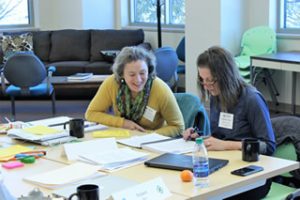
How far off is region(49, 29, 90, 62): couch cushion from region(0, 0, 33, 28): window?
108 cm

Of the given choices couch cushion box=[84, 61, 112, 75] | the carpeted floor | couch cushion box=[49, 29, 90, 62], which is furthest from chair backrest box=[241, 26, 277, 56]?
couch cushion box=[49, 29, 90, 62]

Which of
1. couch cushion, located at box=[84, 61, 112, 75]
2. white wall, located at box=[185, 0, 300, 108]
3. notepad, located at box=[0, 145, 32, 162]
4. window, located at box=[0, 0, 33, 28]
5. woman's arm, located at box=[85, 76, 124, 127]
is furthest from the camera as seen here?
window, located at box=[0, 0, 33, 28]

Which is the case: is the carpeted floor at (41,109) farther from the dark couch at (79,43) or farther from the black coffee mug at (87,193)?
the black coffee mug at (87,193)

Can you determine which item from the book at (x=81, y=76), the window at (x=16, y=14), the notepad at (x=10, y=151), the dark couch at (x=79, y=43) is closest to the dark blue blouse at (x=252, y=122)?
the notepad at (x=10, y=151)

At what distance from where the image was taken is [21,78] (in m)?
6.68

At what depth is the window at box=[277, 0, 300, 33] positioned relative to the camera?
6.94m

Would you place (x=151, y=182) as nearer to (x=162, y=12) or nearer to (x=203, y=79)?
(x=203, y=79)

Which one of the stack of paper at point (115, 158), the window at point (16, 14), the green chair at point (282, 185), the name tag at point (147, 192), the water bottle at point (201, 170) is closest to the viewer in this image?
the name tag at point (147, 192)

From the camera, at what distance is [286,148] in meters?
2.88

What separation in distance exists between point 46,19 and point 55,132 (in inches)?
258

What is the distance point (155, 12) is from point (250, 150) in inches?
266

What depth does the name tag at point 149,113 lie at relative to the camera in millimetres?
3570

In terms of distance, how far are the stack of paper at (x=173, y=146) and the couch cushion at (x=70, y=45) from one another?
591 cm

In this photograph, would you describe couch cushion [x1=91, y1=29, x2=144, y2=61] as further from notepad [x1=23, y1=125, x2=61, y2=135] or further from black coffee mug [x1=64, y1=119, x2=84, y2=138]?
black coffee mug [x1=64, y1=119, x2=84, y2=138]
